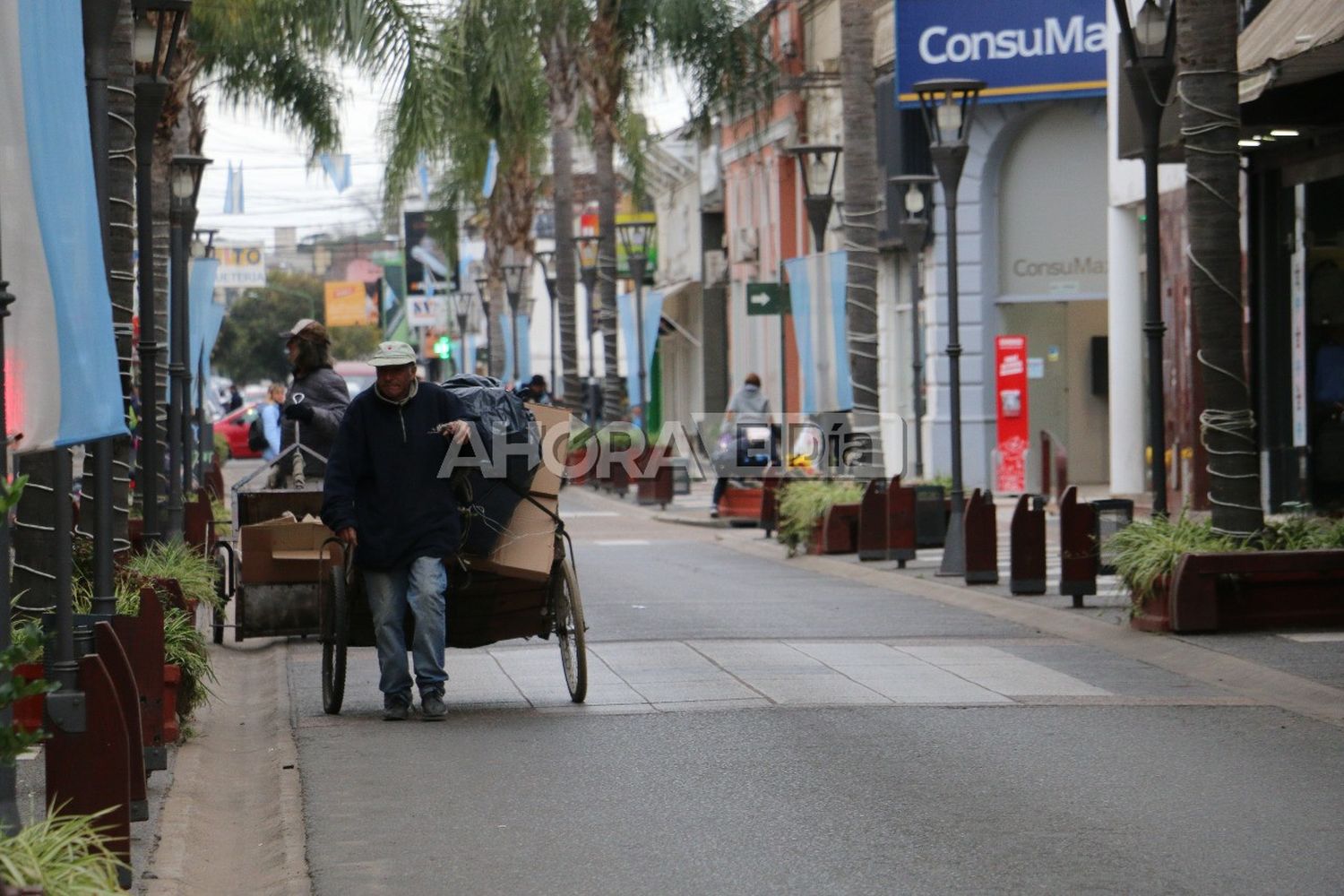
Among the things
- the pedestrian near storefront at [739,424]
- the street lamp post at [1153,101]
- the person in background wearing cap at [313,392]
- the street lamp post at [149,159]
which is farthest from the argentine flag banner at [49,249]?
the pedestrian near storefront at [739,424]

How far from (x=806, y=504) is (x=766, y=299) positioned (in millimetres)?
7654

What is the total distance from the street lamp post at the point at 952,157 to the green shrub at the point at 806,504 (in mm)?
2692

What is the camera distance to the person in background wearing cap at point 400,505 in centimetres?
1009

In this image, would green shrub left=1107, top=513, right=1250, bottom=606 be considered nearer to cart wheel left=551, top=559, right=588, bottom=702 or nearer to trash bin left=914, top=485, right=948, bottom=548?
cart wheel left=551, top=559, right=588, bottom=702

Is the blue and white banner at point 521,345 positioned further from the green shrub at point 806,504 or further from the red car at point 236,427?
the green shrub at point 806,504

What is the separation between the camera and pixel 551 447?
1084 centimetres

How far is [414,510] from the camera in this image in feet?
33.1

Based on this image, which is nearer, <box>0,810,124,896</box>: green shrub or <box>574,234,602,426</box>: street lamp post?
<box>0,810,124,896</box>: green shrub

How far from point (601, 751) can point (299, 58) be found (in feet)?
59.4

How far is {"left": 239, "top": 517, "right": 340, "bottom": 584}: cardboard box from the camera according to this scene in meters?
13.1

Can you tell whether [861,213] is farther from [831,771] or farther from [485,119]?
[485,119]

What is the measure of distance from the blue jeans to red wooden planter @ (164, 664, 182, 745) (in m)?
1.15

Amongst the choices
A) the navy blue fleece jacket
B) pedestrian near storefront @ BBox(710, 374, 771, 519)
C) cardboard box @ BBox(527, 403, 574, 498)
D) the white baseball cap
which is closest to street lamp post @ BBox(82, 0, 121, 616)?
the navy blue fleece jacket

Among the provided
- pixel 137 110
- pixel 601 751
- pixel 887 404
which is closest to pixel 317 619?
pixel 137 110
